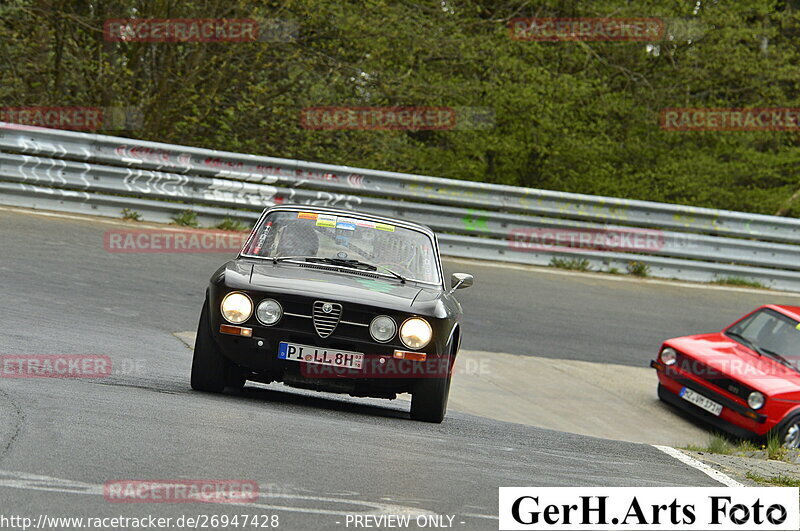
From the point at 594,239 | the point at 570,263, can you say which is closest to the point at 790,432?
the point at 570,263

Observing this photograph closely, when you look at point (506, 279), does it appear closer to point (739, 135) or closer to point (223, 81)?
point (223, 81)

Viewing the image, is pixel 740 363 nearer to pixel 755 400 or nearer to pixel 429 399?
pixel 755 400

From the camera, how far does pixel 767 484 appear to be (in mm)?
6828

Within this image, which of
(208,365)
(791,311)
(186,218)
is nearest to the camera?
(208,365)

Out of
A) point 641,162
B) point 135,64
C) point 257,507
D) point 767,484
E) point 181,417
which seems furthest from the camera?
point 641,162

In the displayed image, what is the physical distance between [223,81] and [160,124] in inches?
49.4

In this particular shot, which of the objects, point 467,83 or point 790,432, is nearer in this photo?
point 790,432

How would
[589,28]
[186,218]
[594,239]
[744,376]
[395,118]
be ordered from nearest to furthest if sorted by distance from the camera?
[744,376]
[186,218]
[594,239]
[395,118]
[589,28]

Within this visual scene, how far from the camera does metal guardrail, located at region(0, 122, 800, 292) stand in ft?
51.8

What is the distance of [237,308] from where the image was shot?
717 cm

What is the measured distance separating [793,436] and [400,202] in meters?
7.51

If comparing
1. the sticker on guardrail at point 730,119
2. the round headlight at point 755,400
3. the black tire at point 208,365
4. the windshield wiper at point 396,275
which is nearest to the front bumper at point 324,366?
the black tire at point 208,365

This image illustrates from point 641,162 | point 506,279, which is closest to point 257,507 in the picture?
point 506,279

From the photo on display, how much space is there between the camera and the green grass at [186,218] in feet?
52.8
